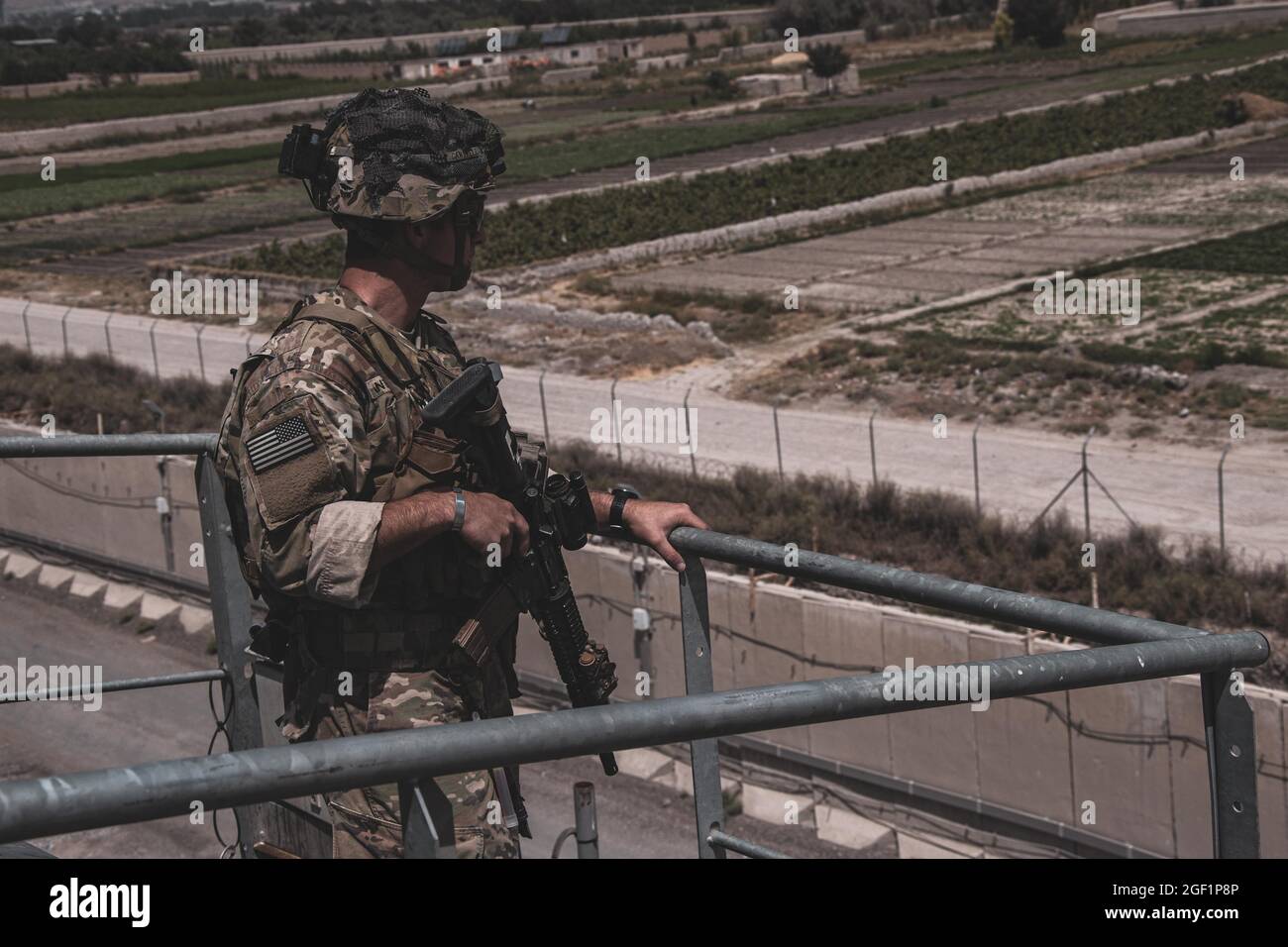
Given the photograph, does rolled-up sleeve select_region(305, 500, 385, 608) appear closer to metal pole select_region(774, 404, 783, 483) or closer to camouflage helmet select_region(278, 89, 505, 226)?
camouflage helmet select_region(278, 89, 505, 226)

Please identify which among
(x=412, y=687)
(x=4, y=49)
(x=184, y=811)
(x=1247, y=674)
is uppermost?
(x=4, y=49)

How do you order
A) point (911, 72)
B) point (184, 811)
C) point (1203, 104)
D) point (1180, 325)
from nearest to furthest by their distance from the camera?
1. point (184, 811)
2. point (1180, 325)
3. point (1203, 104)
4. point (911, 72)

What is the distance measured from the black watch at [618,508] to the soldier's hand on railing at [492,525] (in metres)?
0.37

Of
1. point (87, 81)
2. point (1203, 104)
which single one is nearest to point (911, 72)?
point (1203, 104)

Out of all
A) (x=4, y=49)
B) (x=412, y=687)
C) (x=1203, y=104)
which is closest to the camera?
(x=412, y=687)

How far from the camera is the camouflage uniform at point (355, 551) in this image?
3895 mm

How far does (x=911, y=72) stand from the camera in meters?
86.8

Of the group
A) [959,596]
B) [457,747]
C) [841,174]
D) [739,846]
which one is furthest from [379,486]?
[841,174]

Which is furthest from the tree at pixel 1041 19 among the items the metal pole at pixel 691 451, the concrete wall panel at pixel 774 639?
the concrete wall panel at pixel 774 639

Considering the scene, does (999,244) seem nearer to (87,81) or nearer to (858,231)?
(858,231)

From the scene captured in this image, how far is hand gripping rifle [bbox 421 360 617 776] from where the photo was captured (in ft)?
13.7

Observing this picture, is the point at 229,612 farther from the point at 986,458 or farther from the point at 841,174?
the point at 841,174

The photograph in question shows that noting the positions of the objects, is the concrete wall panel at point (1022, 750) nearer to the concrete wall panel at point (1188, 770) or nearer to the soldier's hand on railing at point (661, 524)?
the concrete wall panel at point (1188, 770)

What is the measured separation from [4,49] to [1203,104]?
82.4 meters
